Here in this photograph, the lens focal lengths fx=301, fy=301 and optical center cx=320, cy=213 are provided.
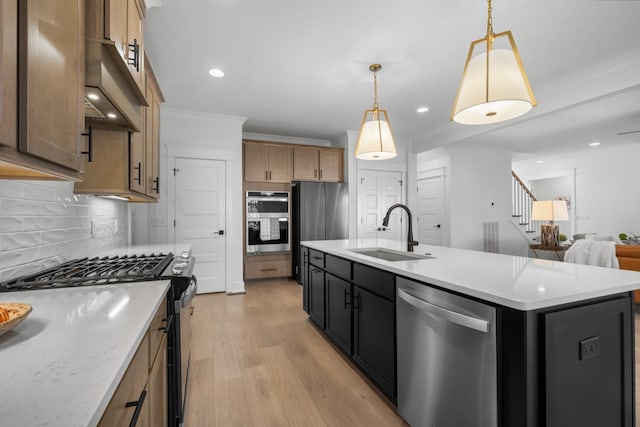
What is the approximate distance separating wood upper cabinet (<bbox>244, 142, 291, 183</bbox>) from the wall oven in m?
0.24

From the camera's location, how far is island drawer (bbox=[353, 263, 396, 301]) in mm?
1708

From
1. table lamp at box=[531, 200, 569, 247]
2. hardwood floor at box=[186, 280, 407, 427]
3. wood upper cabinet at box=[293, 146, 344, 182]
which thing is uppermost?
wood upper cabinet at box=[293, 146, 344, 182]

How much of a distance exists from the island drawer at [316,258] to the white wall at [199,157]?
187 centimetres

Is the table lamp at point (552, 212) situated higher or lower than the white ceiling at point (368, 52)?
lower

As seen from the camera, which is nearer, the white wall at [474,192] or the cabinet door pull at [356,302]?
the cabinet door pull at [356,302]

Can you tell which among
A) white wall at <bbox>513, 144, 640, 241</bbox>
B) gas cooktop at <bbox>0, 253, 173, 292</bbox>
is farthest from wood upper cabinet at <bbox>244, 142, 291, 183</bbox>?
white wall at <bbox>513, 144, 640, 241</bbox>

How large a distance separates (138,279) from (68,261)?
80 cm

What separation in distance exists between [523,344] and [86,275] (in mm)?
1807

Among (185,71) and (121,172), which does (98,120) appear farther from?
(185,71)

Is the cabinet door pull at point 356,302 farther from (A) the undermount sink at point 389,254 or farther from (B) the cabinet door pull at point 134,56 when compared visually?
(B) the cabinet door pull at point 134,56

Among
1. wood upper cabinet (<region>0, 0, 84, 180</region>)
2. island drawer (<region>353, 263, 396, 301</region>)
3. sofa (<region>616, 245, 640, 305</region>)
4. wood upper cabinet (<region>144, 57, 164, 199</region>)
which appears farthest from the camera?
sofa (<region>616, 245, 640, 305</region>)

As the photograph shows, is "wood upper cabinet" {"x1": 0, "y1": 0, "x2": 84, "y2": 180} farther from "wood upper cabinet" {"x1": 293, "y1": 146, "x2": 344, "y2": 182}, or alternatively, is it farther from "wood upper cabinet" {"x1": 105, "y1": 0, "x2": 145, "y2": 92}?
"wood upper cabinet" {"x1": 293, "y1": 146, "x2": 344, "y2": 182}

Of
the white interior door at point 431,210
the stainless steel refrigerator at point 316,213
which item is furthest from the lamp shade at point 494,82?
the white interior door at point 431,210

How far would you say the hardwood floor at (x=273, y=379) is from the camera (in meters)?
1.71
